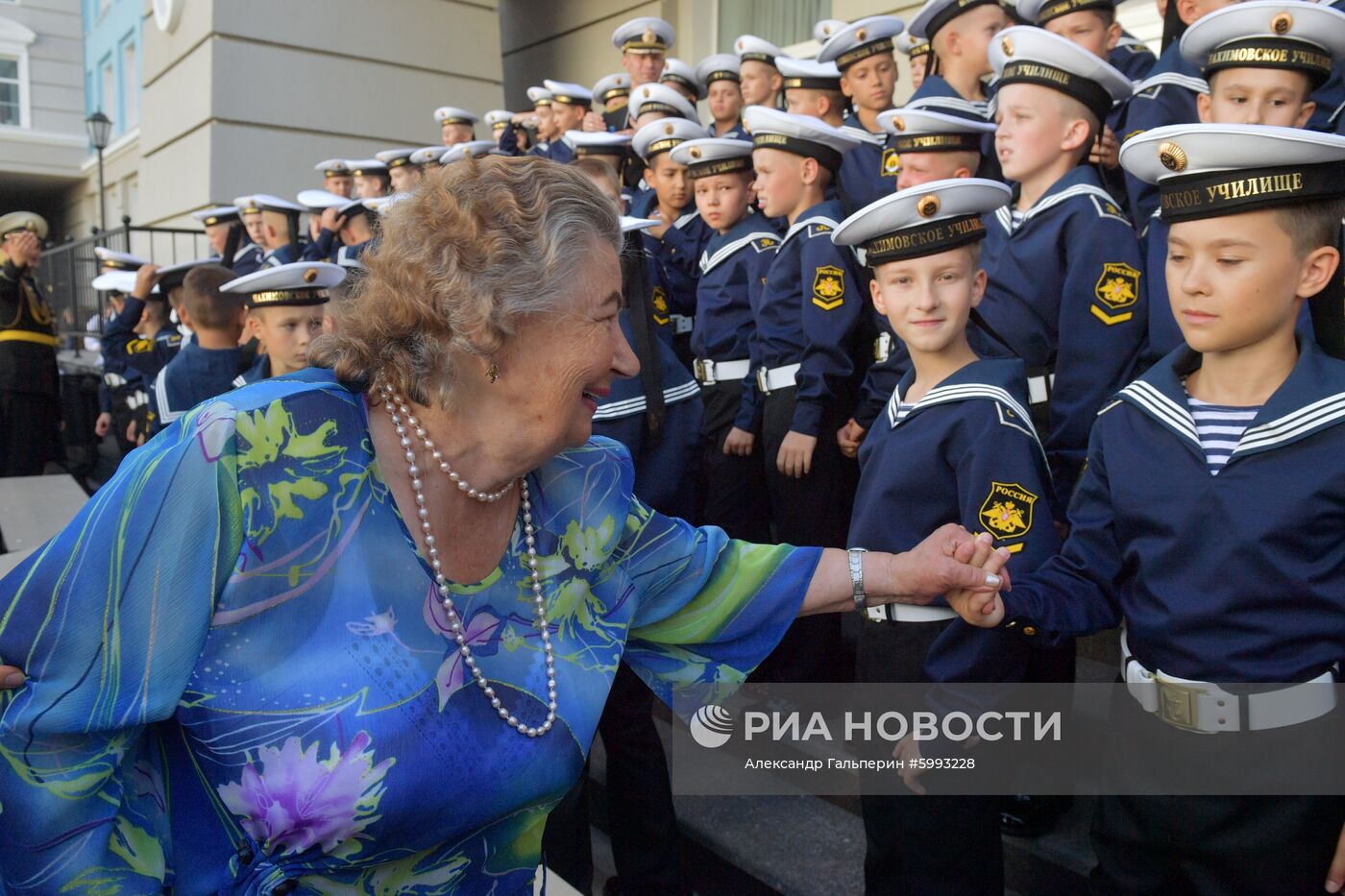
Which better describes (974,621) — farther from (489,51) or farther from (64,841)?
(489,51)

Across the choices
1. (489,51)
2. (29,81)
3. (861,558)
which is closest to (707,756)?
(861,558)

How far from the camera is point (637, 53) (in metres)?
7.49

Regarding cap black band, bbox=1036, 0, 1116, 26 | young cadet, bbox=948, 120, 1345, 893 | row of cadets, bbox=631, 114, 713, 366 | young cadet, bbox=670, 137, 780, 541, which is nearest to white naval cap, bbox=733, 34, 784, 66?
row of cadets, bbox=631, 114, 713, 366

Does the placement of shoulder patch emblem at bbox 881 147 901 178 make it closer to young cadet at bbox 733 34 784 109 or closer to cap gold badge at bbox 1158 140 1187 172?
cap gold badge at bbox 1158 140 1187 172

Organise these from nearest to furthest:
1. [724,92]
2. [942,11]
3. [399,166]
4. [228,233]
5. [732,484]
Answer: [732,484]
[942,11]
[724,92]
[399,166]
[228,233]

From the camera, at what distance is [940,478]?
8.69ft

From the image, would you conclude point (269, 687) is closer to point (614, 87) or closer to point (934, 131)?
point (934, 131)

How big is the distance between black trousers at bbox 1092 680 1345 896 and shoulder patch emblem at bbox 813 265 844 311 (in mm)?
2046

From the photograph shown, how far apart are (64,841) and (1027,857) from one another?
2.42 meters

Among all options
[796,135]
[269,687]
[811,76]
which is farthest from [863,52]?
[269,687]

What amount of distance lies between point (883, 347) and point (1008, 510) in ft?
4.95

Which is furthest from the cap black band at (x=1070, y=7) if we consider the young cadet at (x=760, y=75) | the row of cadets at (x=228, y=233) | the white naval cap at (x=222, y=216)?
the white naval cap at (x=222, y=216)

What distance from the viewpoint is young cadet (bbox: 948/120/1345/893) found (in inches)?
77.2

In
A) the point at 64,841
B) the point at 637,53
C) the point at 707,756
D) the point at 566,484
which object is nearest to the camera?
the point at 64,841
